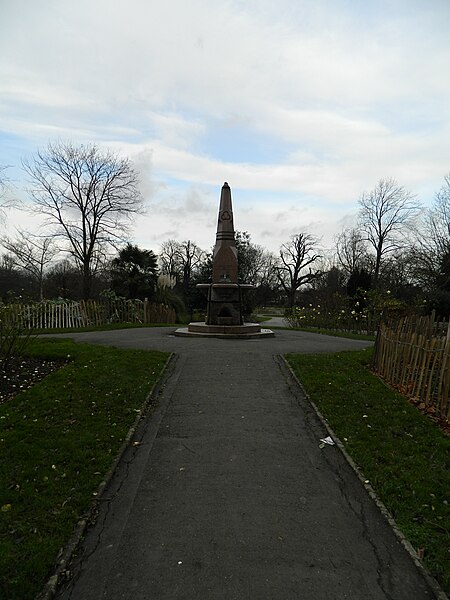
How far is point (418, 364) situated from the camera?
7301mm

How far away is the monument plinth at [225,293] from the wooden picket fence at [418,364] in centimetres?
600

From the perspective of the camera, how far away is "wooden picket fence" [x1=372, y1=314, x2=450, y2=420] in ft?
20.6

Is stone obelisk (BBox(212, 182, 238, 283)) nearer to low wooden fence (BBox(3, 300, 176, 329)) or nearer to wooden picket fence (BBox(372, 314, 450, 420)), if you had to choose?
low wooden fence (BBox(3, 300, 176, 329))

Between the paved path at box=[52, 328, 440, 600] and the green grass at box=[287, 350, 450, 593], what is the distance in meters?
0.21

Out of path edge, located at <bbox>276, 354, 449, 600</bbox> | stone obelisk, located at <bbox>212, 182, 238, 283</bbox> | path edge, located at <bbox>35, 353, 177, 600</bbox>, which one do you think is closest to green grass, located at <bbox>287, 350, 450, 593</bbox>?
path edge, located at <bbox>276, 354, 449, 600</bbox>

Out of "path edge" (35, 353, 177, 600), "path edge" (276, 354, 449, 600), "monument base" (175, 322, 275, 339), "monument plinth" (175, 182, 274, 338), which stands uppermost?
"monument plinth" (175, 182, 274, 338)

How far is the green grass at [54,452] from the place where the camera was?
3.04 m

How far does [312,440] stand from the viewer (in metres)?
5.45

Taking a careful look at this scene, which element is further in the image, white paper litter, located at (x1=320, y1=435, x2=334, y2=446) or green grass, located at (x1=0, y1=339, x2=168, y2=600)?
white paper litter, located at (x1=320, y1=435, x2=334, y2=446)

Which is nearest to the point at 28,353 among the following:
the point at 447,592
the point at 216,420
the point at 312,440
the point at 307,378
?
the point at 216,420

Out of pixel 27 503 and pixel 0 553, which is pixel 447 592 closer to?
pixel 0 553

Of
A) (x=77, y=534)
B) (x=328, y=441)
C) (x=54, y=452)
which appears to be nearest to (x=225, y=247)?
(x=328, y=441)

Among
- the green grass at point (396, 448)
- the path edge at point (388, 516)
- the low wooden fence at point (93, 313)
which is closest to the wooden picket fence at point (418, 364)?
the green grass at point (396, 448)

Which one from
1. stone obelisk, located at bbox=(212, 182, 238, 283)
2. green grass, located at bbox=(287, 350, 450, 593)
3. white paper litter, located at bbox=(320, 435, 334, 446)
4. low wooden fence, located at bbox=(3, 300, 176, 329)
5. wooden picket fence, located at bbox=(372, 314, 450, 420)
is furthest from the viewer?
low wooden fence, located at bbox=(3, 300, 176, 329)
